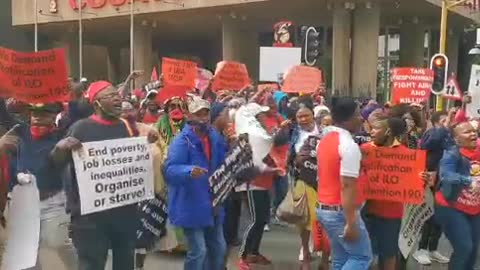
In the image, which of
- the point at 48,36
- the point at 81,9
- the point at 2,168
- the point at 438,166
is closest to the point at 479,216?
the point at 438,166

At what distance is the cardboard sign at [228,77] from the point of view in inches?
478

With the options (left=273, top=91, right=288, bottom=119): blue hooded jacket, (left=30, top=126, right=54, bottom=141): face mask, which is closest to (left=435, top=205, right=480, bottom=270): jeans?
(left=30, top=126, right=54, bottom=141): face mask

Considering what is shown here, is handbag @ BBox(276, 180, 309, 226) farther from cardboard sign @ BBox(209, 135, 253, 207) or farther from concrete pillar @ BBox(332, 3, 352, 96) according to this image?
concrete pillar @ BBox(332, 3, 352, 96)

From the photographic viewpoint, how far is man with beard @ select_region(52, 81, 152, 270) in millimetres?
5453

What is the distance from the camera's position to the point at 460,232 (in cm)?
670

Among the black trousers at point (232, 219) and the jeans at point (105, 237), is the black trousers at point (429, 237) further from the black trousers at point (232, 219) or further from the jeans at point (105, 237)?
the jeans at point (105, 237)

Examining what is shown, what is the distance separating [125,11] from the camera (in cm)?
3372

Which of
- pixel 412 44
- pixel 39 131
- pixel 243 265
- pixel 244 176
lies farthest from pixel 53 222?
pixel 412 44

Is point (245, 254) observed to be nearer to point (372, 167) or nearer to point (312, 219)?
point (312, 219)

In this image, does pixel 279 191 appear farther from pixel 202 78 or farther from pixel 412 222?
pixel 202 78

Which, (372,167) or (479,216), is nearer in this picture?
(372,167)

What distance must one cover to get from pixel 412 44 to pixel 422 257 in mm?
24880

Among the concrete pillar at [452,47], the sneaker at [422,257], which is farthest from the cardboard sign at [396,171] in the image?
the concrete pillar at [452,47]

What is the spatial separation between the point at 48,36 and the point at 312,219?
3807 cm
